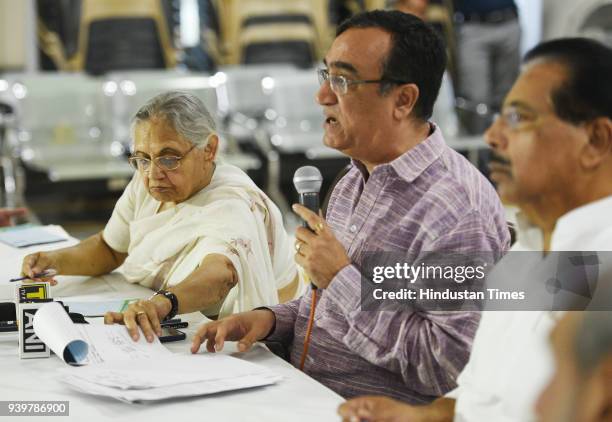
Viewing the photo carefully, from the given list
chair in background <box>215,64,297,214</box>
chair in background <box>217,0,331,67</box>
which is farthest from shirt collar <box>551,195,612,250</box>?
chair in background <box>217,0,331,67</box>

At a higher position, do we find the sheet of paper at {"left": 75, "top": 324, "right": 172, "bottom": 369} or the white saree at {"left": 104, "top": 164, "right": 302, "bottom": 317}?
the white saree at {"left": 104, "top": 164, "right": 302, "bottom": 317}

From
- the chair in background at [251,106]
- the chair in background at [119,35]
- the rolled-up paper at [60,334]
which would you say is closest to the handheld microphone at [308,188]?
the rolled-up paper at [60,334]

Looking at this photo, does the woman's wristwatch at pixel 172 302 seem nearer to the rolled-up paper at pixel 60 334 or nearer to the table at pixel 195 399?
the table at pixel 195 399

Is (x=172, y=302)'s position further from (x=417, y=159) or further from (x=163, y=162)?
(x=417, y=159)

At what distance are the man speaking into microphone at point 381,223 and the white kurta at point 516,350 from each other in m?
0.27

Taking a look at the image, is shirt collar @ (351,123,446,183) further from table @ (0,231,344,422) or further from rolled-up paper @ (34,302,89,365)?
rolled-up paper @ (34,302,89,365)

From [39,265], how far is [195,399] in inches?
45.1

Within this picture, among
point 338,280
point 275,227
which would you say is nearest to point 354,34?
point 338,280

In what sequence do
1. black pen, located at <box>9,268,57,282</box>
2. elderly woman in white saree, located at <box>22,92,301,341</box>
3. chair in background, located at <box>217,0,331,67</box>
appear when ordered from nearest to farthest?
elderly woman in white saree, located at <box>22,92,301,341</box> → black pen, located at <box>9,268,57,282</box> → chair in background, located at <box>217,0,331,67</box>

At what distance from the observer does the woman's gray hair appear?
2.47m

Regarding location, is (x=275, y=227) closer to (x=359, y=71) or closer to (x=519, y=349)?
(x=359, y=71)

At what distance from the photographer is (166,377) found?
68.1 inches

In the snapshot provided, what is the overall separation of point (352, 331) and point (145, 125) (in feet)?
2.88

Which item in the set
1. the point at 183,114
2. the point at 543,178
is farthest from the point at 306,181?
the point at 183,114
